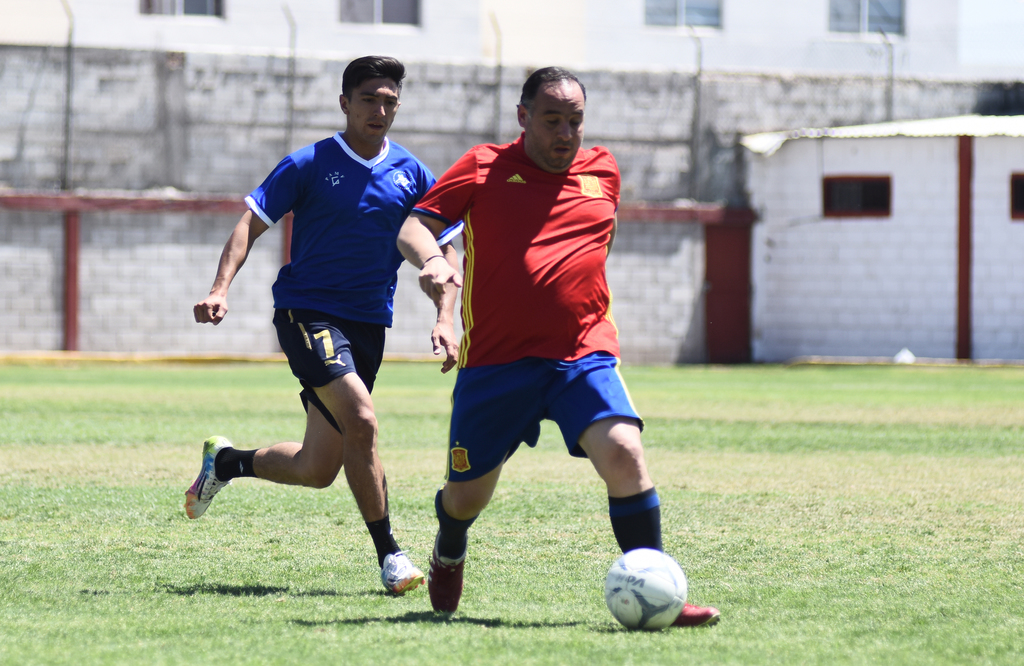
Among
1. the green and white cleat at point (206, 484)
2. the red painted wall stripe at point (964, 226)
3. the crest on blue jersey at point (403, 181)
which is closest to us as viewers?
the crest on blue jersey at point (403, 181)

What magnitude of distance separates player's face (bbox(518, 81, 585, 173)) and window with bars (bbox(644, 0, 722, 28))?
28.8 meters

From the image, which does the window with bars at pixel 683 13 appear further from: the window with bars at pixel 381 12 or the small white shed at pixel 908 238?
the small white shed at pixel 908 238

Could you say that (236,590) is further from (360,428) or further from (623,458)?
(623,458)

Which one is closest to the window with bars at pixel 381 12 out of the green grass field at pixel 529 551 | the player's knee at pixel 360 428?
the green grass field at pixel 529 551

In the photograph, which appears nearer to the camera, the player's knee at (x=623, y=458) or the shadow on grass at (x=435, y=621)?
the player's knee at (x=623, y=458)

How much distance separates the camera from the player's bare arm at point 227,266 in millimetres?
5180

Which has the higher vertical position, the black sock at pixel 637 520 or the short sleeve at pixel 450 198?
the short sleeve at pixel 450 198

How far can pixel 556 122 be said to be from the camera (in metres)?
4.65

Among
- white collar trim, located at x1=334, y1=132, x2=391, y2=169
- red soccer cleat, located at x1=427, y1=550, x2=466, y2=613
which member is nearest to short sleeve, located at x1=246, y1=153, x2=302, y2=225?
white collar trim, located at x1=334, y1=132, x2=391, y2=169

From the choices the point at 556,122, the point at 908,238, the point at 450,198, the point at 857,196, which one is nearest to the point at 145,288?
the point at 857,196

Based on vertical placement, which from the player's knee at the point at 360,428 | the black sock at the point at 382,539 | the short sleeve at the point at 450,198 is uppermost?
the short sleeve at the point at 450,198

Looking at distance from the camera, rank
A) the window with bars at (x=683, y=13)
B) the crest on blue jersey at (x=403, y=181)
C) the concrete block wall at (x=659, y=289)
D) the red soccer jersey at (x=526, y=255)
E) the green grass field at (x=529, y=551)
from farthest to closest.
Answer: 1. the window with bars at (x=683, y=13)
2. the concrete block wall at (x=659, y=289)
3. the crest on blue jersey at (x=403, y=181)
4. the red soccer jersey at (x=526, y=255)
5. the green grass field at (x=529, y=551)

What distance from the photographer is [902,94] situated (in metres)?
27.3

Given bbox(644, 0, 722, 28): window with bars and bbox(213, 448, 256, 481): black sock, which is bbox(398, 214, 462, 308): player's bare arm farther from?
bbox(644, 0, 722, 28): window with bars
